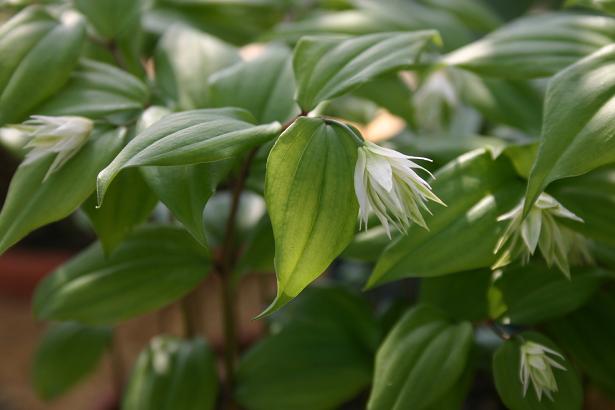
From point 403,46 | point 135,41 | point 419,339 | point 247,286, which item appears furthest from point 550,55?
point 247,286

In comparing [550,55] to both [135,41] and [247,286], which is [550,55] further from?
[247,286]

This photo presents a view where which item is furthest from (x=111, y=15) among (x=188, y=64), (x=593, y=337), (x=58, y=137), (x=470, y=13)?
(x=593, y=337)

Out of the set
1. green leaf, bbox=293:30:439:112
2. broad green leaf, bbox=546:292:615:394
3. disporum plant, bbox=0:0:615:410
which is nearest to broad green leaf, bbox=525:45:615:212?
disporum plant, bbox=0:0:615:410

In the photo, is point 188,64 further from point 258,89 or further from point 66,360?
point 66,360

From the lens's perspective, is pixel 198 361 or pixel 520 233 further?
pixel 198 361

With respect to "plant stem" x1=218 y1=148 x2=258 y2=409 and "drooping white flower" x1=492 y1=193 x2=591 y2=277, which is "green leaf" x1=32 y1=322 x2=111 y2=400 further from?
"drooping white flower" x1=492 y1=193 x2=591 y2=277
